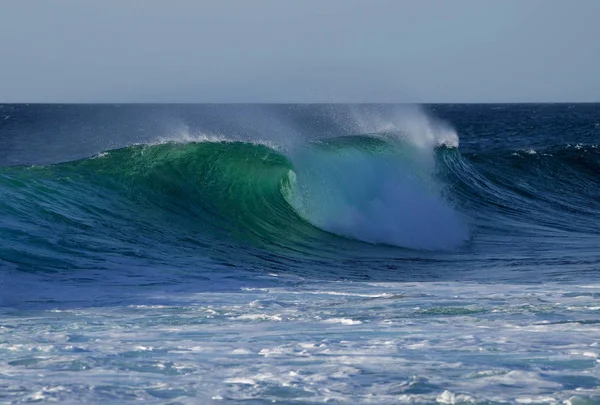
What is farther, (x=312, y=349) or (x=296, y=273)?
(x=296, y=273)

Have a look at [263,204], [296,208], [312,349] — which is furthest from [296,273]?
[296,208]

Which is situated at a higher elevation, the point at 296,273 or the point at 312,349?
the point at 296,273

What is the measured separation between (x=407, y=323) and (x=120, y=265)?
14.1ft

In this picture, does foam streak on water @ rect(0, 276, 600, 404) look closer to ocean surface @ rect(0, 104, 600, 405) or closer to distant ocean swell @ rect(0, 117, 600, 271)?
ocean surface @ rect(0, 104, 600, 405)

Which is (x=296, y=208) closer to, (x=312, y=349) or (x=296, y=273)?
(x=296, y=273)

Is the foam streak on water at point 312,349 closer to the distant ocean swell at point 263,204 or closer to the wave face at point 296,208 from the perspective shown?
the wave face at point 296,208

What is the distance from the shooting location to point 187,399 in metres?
5.02

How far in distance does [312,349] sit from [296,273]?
14.2 feet

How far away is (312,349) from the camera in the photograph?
238 inches

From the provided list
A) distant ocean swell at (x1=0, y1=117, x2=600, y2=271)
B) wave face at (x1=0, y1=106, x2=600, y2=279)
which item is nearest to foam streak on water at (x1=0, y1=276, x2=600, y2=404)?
wave face at (x1=0, y1=106, x2=600, y2=279)

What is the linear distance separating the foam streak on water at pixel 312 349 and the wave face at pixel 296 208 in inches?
95.1

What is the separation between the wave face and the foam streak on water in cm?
242

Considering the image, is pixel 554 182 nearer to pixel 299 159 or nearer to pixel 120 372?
pixel 299 159

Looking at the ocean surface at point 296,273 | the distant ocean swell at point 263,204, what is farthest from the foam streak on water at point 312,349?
the distant ocean swell at point 263,204
